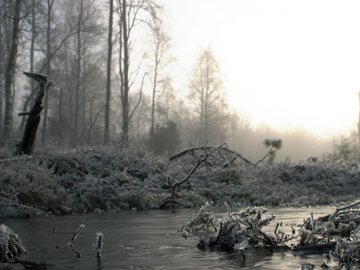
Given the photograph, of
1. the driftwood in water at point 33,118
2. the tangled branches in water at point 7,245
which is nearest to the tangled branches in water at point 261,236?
the tangled branches in water at point 7,245

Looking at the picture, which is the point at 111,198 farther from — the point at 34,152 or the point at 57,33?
the point at 57,33

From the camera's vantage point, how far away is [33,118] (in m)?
17.8

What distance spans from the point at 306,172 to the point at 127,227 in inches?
502

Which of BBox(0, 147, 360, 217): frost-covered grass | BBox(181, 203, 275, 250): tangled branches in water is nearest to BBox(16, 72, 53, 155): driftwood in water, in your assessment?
BBox(0, 147, 360, 217): frost-covered grass

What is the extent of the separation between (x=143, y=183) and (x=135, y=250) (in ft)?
33.1

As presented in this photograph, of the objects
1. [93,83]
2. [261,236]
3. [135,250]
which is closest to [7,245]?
[135,250]

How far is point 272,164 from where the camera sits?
2294cm

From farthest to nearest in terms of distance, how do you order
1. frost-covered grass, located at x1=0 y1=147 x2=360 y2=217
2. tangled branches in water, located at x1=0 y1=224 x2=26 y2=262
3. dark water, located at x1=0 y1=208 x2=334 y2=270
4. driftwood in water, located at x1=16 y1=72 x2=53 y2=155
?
driftwood in water, located at x1=16 y1=72 x2=53 y2=155, frost-covered grass, located at x1=0 y1=147 x2=360 y2=217, tangled branches in water, located at x1=0 y1=224 x2=26 y2=262, dark water, located at x1=0 y1=208 x2=334 y2=270

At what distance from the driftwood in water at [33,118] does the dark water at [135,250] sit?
22.0 feet

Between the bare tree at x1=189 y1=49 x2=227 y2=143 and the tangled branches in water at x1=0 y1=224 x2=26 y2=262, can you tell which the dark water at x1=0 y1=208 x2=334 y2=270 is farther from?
A: the bare tree at x1=189 y1=49 x2=227 y2=143

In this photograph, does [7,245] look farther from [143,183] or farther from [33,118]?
[33,118]

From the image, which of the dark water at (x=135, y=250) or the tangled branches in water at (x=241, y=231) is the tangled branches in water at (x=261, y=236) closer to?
the tangled branches in water at (x=241, y=231)

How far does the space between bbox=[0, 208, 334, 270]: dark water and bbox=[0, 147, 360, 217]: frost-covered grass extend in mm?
3017

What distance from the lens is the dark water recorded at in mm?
6254
